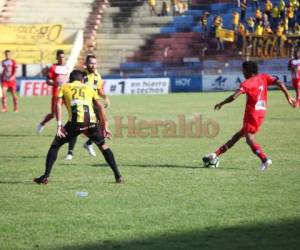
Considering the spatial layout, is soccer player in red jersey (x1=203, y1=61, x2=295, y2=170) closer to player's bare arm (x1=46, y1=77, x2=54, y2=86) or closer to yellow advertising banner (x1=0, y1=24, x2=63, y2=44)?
player's bare arm (x1=46, y1=77, x2=54, y2=86)

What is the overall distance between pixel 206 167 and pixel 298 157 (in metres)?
2.13

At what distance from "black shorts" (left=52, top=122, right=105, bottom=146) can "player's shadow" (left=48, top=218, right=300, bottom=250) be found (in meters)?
3.61

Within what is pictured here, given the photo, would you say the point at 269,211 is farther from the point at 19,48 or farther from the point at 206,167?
the point at 19,48

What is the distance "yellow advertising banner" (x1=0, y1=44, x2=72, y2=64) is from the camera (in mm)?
48438

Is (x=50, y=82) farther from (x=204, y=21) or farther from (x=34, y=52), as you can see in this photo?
(x=34, y=52)

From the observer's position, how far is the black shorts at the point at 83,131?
1145 centimetres

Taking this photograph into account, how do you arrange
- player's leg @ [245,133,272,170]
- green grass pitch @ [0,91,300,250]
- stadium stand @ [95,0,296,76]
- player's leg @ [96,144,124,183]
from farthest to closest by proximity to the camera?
1. stadium stand @ [95,0,296,76]
2. player's leg @ [245,133,272,170]
3. player's leg @ [96,144,124,183]
4. green grass pitch @ [0,91,300,250]

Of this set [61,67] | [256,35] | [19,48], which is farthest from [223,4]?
[61,67]

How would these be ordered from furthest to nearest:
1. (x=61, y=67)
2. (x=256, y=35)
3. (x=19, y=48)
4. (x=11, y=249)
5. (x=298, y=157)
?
(x=19, y=48), (x=256, y=35), (x=61, y=67), (x=298, y=157), (x=11, y=249)

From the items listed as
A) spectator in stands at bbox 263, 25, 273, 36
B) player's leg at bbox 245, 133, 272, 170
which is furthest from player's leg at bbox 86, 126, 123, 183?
spectator in stands at bbox 263, 25, 273, 36

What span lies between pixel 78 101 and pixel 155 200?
2.33m

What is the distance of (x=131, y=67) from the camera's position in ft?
157

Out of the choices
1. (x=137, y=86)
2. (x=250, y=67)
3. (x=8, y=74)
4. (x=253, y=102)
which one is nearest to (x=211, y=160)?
(x=253, y=102)

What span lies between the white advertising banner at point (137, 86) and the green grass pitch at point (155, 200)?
25.6 m
